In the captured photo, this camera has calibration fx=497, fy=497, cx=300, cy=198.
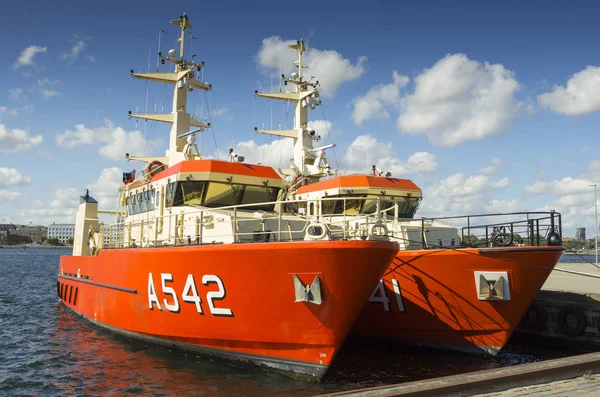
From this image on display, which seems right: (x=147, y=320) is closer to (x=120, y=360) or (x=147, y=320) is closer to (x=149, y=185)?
(x=120, y=360)

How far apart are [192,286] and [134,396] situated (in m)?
2.09

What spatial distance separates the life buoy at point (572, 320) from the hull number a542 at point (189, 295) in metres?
9.74

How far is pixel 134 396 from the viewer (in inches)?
324

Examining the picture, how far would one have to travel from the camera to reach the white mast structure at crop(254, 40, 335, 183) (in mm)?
19078

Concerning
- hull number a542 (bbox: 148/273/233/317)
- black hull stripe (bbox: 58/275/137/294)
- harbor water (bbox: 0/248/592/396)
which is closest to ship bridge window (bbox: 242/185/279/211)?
hull number a542 (bbox: 148/273/233/317)

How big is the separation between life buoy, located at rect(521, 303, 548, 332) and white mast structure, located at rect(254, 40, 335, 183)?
27.0ft

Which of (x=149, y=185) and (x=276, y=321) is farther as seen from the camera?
(x=149, y=185)

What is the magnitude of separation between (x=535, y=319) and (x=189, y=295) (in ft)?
33.8

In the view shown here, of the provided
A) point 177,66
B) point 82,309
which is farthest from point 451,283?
point 177,66

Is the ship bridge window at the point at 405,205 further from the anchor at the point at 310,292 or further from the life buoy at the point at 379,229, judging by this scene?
the anchor at the point at 310,292

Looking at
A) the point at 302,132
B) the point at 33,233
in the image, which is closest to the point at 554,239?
the point at 302,132

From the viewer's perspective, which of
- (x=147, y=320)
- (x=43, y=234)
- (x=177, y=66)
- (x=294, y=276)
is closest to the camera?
(x=294, y=276)

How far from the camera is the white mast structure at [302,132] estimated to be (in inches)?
751

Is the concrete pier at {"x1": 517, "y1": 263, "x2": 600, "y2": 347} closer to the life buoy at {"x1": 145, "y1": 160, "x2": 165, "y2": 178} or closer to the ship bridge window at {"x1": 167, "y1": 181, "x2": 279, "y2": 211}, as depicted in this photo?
the ship bridge window at {"x1": 167, "y1": 181, "x2": 279, "y2": 211}
